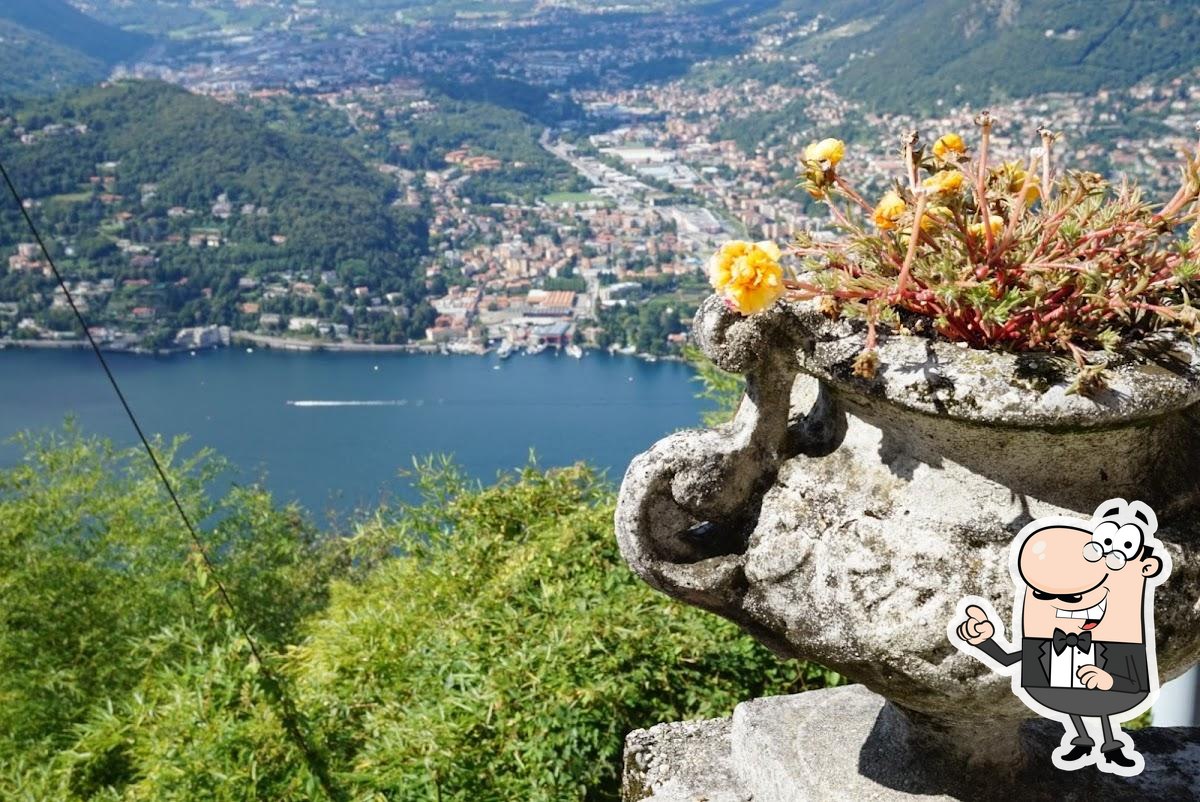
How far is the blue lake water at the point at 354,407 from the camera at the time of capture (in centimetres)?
2825

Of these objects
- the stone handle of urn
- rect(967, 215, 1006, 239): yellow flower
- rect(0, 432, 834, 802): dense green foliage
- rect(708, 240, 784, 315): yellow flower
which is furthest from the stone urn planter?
rect(0, 432, 834, 802): dense green foliage

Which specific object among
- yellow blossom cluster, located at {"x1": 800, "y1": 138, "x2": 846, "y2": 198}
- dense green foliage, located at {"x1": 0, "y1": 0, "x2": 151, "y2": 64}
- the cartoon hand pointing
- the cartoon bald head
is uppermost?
dense green foliage, located at {"x1": 0, "y1": 0, "x2": 151, "y2": 64}

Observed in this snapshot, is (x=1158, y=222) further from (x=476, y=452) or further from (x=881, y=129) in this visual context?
(x=881, y=129)

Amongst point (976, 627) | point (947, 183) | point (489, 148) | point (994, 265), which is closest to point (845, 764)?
point (976, 627)

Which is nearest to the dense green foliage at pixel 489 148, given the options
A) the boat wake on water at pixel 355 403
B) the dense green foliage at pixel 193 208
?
the dense green foliage at pixel 193 208

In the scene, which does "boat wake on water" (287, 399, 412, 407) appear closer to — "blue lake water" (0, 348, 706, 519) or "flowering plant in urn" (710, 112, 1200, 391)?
"blue lake water" (0, 348, 706, 519)

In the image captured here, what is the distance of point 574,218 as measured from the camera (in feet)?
195

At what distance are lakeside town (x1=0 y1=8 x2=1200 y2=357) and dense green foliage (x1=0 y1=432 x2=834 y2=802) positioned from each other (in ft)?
63.8

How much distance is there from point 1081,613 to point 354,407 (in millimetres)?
35601

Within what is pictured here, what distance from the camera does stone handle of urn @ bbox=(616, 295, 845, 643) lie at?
1859mm

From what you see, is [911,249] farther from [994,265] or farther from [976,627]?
[976,627]

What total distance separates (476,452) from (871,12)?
65.2 metres

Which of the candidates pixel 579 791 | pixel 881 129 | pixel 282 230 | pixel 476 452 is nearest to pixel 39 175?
pixel 282 230

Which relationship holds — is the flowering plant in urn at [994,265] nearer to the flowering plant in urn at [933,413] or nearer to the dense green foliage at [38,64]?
the flowering plant in urn at [933,413]
